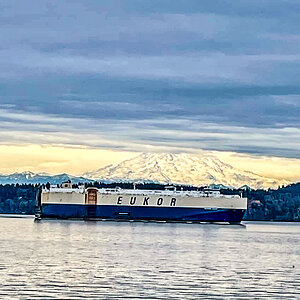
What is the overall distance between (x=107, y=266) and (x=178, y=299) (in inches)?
788

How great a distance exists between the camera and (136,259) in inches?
3430

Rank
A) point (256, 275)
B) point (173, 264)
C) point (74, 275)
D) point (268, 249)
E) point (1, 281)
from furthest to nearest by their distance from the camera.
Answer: point (268, 249) → point (173, 264) → point (256, 275) → point (74, 275) → point (1, 281)

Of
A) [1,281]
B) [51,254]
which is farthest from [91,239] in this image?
[1,281]

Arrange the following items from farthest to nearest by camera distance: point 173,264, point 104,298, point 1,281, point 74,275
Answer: point 173,264 → point 74,275 → point 1,281 → point 104,298

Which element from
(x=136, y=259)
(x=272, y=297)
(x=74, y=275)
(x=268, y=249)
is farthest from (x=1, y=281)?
(x=268, y=249)

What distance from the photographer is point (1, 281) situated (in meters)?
64.7

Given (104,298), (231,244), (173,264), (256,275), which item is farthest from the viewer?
(231,244)

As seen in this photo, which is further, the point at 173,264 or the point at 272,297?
the point at 173,264

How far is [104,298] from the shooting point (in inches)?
2279

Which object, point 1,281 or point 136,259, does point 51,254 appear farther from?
point 1,281

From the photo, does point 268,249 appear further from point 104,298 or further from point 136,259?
point 104,298

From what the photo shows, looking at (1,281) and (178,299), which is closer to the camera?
(178,299)

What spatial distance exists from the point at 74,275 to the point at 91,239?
55.1 metres

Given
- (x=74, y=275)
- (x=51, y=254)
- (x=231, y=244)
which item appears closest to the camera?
(x=74, y=275)
